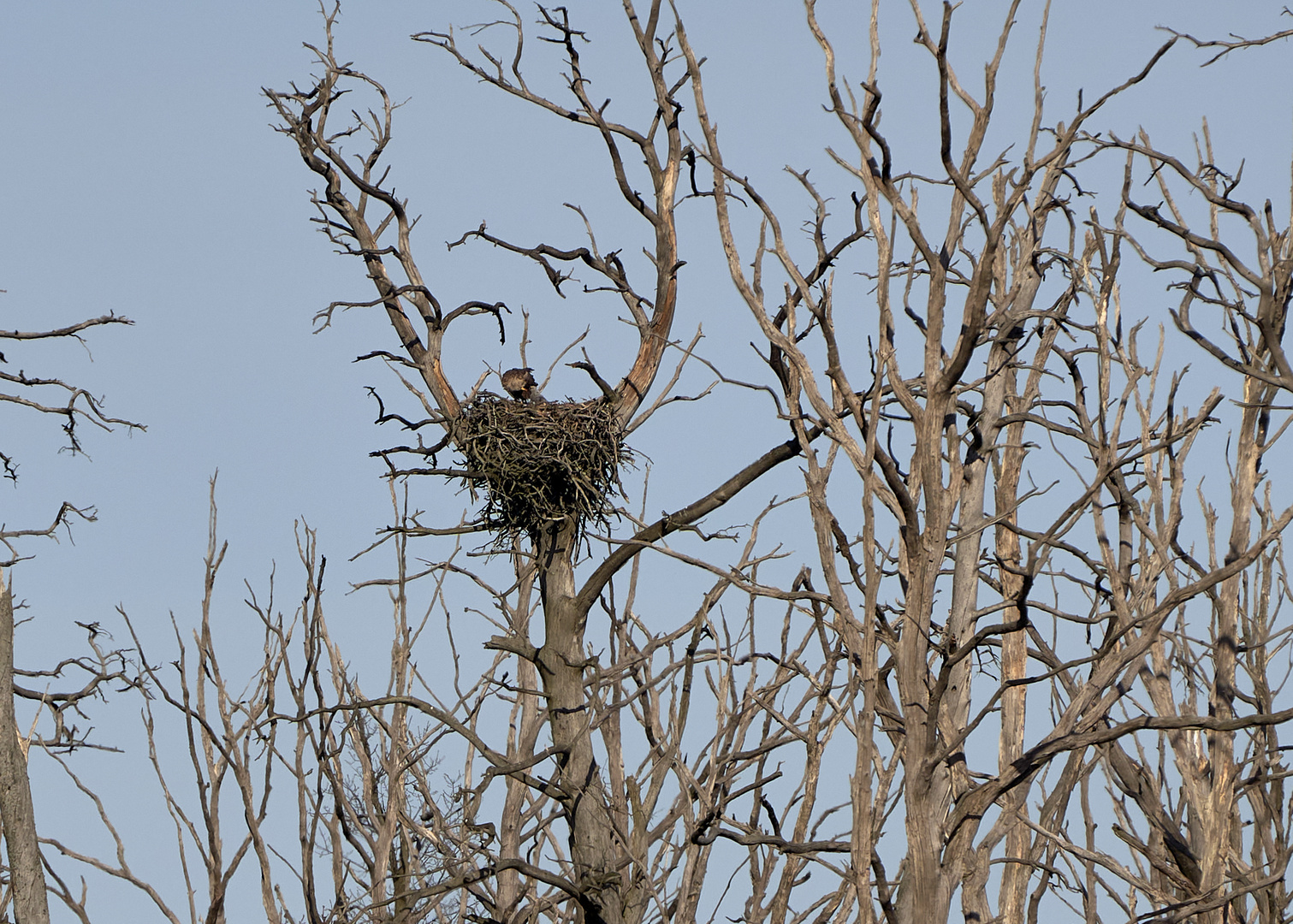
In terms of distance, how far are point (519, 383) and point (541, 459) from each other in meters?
1.11

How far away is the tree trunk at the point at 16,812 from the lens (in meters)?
5.20

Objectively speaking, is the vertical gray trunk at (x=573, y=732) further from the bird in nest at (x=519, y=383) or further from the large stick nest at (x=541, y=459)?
the bird in nest at (x=519, y=383)

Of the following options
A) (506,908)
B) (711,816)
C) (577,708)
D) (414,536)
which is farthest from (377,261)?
(711,816)

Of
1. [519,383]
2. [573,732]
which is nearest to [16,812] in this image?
[573,732]

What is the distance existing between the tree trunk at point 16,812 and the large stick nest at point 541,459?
3.03m

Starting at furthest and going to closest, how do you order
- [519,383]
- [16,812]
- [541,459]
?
[519,383] → [541,459] → [16,812]

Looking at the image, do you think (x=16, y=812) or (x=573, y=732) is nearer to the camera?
(x=16, y=812)

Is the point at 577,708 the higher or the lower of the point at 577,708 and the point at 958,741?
the higher

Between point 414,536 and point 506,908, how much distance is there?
2240 mm

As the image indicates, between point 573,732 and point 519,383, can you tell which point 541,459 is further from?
point 573,732

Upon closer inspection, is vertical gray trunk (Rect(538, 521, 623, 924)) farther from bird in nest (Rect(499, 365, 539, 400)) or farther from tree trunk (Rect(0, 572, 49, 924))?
tree trunk (Rect(0, 572, 49, 924))

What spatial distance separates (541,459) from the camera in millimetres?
7828

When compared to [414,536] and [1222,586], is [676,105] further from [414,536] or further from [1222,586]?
[1222,586]

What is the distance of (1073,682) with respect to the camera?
691 centimetres
